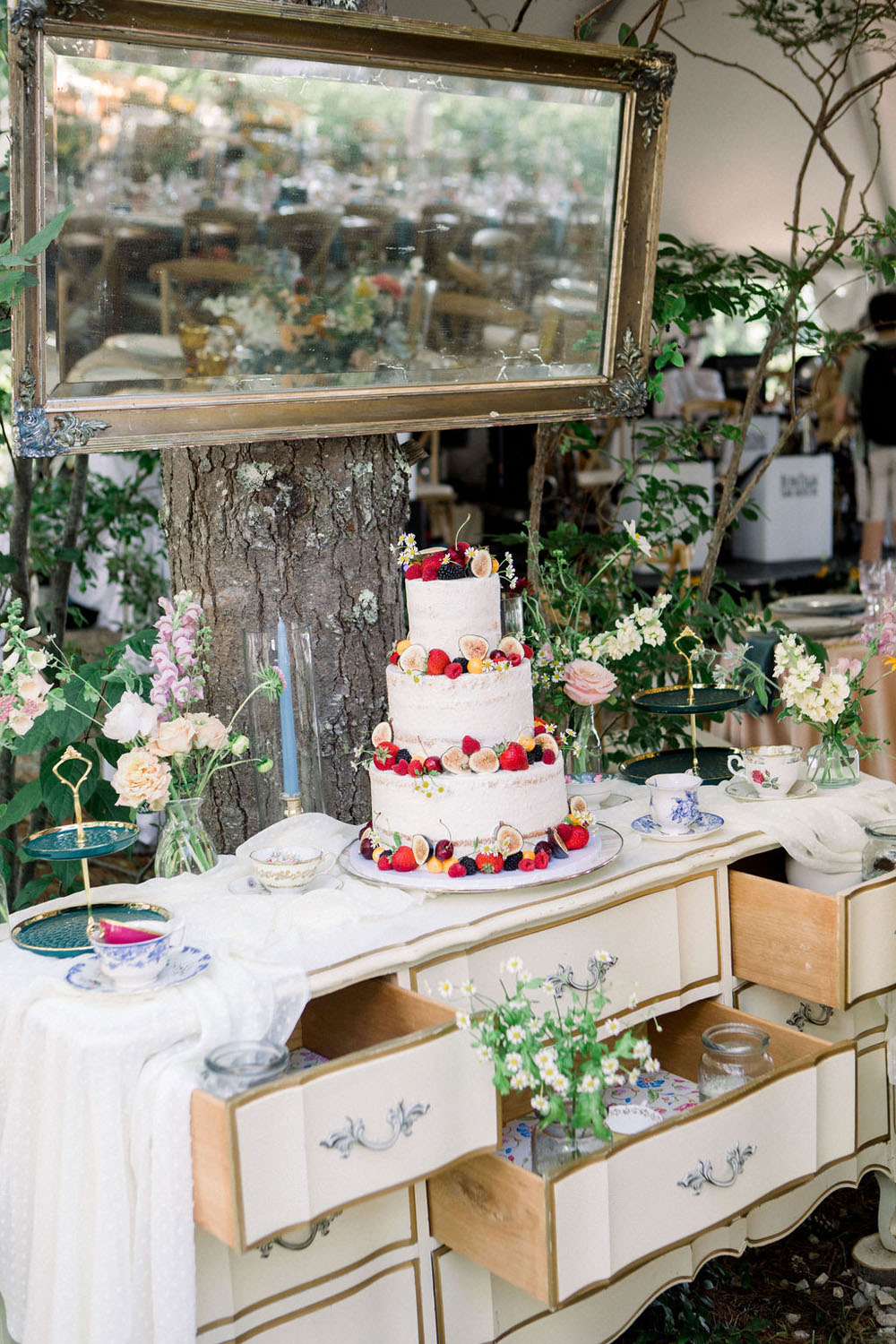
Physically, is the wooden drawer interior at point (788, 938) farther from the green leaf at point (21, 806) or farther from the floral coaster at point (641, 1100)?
the green leaf at point (21, 806)

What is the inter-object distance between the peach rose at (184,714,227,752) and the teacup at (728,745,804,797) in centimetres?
84

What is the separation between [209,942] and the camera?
5.52 ft

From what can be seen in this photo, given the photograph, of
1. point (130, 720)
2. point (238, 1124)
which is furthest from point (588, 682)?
point (238, 1124)

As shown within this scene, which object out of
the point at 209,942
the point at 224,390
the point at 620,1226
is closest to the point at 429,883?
the point at 209,942

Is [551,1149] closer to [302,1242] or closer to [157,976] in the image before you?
[302,1242]

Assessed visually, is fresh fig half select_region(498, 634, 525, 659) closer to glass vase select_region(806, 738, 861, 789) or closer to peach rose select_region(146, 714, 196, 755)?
peach rose select_region(146, 714, 196, 755)

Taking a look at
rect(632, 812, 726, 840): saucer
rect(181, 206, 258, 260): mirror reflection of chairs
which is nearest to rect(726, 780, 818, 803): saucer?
rect(632, 812, 726, 840): saucer

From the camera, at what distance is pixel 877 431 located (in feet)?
21.0

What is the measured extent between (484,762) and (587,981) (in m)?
0.32

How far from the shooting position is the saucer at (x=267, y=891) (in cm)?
182

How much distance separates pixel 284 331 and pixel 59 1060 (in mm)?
1046

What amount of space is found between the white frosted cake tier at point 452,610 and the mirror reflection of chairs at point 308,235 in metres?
0.49

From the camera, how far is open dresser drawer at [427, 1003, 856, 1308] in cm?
151

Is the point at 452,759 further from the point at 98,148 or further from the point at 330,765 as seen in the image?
the point at 98,148
